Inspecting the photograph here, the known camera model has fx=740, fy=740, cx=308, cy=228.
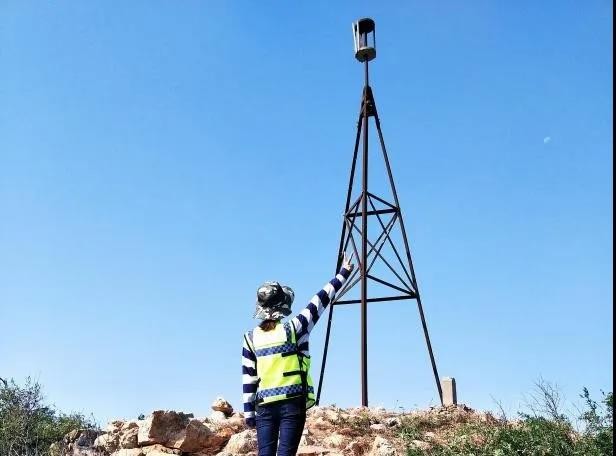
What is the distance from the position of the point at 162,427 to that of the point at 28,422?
6425mm

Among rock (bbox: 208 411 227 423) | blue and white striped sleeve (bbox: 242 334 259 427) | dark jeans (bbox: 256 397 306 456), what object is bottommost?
dark jeans (bbox: 256 397 306 456)

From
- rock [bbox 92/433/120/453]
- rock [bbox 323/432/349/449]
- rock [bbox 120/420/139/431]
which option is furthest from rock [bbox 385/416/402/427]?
rock [bbox 92/433/120/453]

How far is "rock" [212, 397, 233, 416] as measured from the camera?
1211 cm

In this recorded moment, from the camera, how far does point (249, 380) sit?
602cm

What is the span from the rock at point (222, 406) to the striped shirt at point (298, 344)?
619cm

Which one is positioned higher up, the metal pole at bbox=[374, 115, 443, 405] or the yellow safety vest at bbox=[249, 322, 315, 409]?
the metal pole at bbox=[374, 115, 443, 405]

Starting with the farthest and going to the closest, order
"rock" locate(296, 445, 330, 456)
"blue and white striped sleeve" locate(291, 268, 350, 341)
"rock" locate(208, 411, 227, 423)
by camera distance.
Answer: "rock" locate(208, 411, 227, 423), "rock" locate(296, 445, 330, 456), "blue and white striped sleeve" locate(291, 268, 350, 341)

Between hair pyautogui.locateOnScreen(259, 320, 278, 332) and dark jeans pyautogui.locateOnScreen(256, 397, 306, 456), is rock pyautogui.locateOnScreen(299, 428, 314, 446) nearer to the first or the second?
dark jeans pyautogui.locateOnScreen(256, 397, 306, 456)

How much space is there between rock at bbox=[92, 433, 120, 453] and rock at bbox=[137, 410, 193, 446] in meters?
0.49

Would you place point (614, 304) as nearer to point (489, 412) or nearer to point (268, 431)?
point (268, 431)

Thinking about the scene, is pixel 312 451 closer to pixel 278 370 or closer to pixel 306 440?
pixel 306 440

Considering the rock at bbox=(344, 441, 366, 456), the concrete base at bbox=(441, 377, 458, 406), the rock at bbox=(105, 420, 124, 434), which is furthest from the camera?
the concrete base at bbox=(441, 377, 458, 406)

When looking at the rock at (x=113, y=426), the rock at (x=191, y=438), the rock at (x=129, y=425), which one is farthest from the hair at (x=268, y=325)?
the rock at (x=113, y=426)

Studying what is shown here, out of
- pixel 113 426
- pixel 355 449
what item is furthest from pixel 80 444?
pixel 355 449
